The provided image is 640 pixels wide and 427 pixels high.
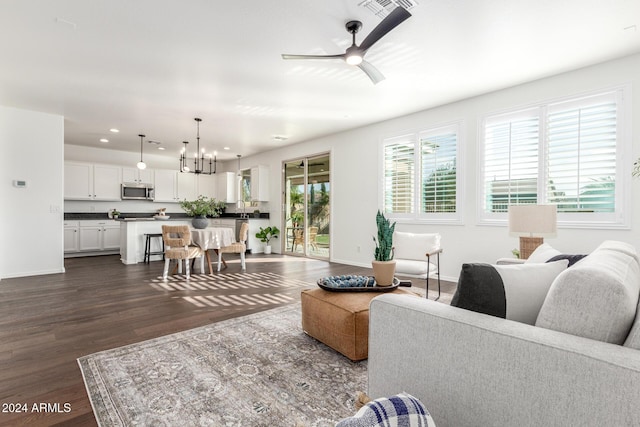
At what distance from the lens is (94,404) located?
67.1 inches

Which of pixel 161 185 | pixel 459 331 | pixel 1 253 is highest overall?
pixel 161 185

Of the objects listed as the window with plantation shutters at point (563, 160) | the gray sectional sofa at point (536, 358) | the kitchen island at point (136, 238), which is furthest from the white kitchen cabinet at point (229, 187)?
the gray sectional sofa at point (536, 358)

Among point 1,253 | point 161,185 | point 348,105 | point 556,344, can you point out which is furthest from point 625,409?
point 161,185

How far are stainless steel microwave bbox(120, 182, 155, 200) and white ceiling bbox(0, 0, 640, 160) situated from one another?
3.27 meters

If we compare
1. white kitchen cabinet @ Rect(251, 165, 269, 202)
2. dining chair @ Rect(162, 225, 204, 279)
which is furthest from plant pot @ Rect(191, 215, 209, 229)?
white kitchen cabinet @ Rect(251, 165, 269, 202)

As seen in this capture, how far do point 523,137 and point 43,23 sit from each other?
5.35 meters

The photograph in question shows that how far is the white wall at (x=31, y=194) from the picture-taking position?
4.96 meters

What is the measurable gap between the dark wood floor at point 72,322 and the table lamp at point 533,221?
1.38 metres

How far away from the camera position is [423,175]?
527 centimetres

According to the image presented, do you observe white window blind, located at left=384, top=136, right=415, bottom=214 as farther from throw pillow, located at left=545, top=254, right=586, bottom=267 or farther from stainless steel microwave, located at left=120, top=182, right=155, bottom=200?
stainless steel microwave, located at left=120, top=182, right=155, bottom=200

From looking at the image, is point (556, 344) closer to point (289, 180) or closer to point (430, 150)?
point (430, 150)

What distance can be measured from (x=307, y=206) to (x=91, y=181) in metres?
5.36

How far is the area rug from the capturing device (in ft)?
5.32

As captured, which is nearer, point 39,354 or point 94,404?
point 94,404
